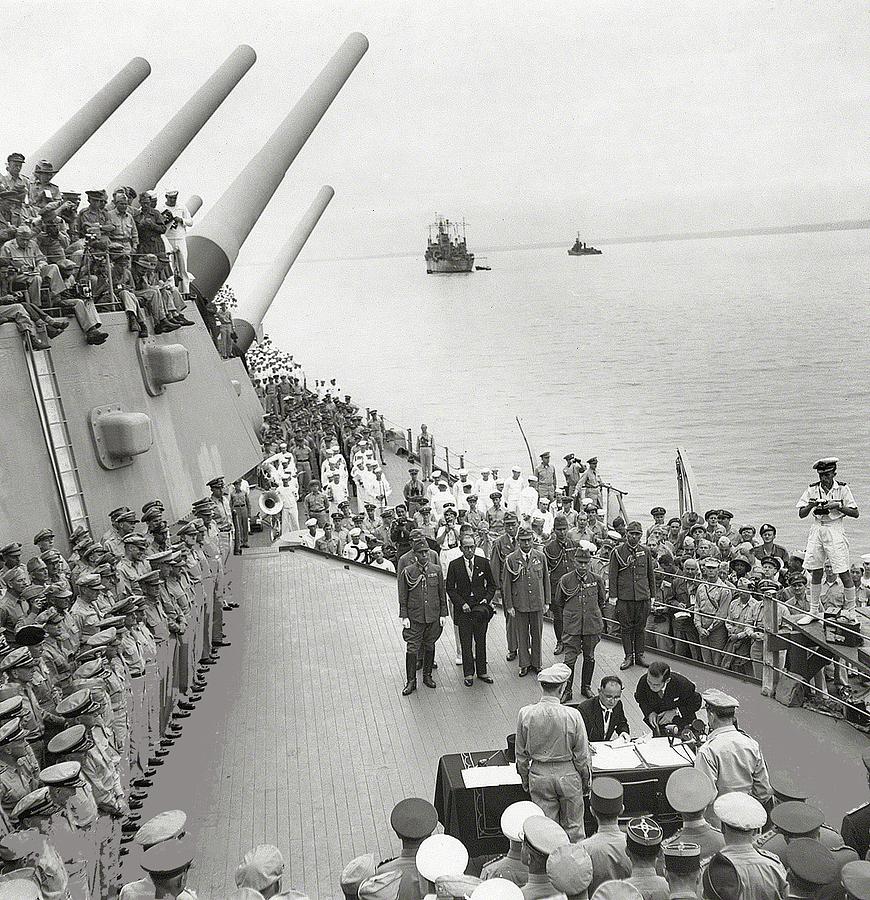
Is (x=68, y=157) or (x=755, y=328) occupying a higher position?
(x=68, y=157)

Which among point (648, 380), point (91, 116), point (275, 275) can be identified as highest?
point (91, 116)

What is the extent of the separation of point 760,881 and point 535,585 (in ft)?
15.3

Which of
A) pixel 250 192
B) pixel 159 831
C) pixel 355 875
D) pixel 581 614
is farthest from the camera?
pixel 250 192

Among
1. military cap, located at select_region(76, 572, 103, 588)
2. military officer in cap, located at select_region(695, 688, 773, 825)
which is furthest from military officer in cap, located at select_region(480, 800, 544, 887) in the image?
military cap, located at select_region(76, 572, 103, 588)

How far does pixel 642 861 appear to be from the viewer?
11.5ft

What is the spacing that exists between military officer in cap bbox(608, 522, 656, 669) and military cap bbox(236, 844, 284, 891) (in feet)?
16.7

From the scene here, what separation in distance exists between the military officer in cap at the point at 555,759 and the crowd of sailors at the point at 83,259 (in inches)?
174

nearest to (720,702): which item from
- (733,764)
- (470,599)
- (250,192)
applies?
(733,764)

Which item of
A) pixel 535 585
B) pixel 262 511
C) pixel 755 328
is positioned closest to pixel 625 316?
pixel 755 328

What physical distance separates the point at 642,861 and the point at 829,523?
5299mm

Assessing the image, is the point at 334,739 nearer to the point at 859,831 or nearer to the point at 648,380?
the point at 859,831

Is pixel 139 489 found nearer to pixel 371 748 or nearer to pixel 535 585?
pixel 371 748

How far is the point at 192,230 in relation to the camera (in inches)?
507

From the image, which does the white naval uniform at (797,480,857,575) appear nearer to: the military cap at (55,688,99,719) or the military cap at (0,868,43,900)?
the military cap at (55,688,99,719)
